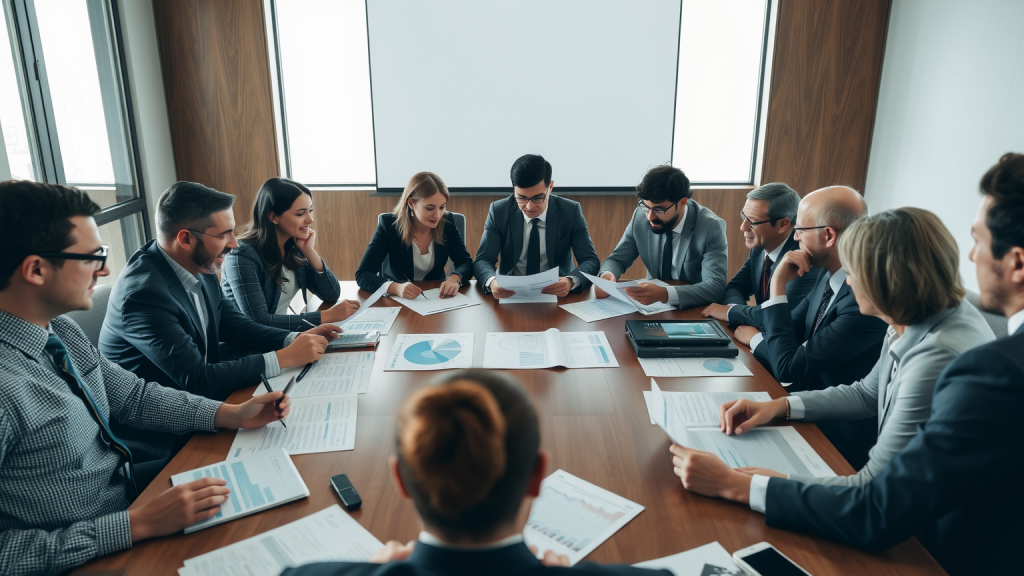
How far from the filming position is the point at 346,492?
1.32 meters

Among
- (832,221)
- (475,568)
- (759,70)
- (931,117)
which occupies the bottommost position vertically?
(475,568)

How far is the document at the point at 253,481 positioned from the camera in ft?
4.18

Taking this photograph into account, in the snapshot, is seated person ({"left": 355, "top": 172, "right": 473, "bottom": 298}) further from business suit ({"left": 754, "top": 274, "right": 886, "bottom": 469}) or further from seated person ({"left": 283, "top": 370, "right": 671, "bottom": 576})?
seated person ({"left": 283, "top": 370, "right": 671, "bottom": 576})

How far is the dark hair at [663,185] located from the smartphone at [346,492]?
2.08 metres

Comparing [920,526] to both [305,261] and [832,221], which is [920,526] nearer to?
[832,221]

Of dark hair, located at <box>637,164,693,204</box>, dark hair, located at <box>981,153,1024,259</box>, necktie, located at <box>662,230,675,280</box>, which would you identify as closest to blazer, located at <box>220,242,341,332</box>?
dark hair, located at <box>637,164,693,204</box>

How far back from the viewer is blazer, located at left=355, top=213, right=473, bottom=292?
3178mm

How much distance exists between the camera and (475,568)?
768 mm

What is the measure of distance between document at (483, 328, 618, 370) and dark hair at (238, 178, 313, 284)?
110 cm

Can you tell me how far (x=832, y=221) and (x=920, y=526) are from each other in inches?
49.4

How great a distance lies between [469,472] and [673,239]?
262 cm

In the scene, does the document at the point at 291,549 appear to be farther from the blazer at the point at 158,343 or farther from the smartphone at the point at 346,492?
the blazer at the point at 158,343

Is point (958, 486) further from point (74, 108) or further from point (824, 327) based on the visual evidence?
point (74, 108)

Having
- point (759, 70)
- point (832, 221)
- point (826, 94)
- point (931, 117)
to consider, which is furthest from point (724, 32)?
point (832, 221)
